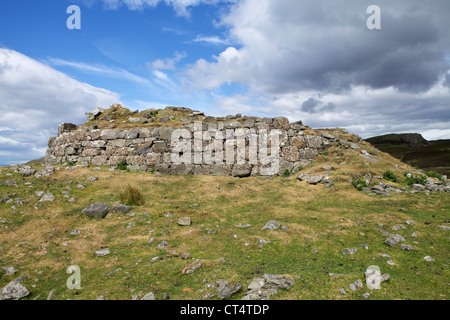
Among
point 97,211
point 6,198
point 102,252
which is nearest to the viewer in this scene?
→ point 102,252

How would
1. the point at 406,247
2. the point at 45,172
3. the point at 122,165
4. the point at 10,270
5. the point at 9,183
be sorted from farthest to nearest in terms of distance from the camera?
the point at 122,165, the point at 45,172, the point at 9,183, the point at 406,247, the point at 10,270

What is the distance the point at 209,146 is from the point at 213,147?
0.87 feet

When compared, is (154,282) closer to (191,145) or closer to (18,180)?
(18,180)

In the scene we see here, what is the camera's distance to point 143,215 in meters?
9.39

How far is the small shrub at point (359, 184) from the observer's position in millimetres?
11922

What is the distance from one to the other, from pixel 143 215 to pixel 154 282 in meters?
4.46

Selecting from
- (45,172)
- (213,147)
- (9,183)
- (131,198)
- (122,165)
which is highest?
(213,147)

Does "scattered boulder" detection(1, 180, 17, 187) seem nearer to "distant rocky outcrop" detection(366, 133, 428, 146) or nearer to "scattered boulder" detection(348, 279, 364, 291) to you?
"scattered boulder" detection(348, 279, 364, 291)

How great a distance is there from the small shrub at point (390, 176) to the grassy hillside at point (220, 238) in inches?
12.1

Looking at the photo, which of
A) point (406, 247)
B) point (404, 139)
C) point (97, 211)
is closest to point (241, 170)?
point (97, 211)

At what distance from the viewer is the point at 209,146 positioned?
16109 millimetres

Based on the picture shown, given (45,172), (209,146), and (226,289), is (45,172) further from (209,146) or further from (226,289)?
(226,289)

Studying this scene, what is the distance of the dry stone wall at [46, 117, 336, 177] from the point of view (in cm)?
1587

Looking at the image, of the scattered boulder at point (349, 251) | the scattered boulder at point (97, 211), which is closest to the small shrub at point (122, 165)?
the scattered boulder at point (97, 211)
